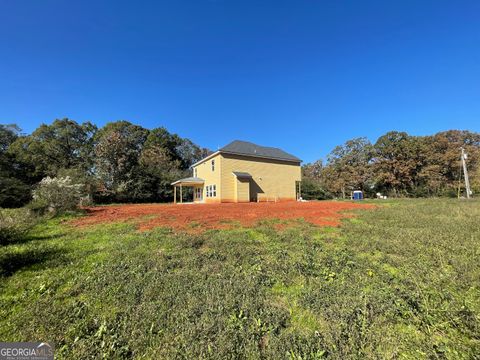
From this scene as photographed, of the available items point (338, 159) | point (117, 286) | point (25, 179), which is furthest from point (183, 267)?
point (338, 159)

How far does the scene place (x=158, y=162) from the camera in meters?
39.8

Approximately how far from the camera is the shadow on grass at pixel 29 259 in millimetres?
4730

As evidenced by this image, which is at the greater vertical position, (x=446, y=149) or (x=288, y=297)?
(x=446, y=149)

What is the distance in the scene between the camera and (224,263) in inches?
187

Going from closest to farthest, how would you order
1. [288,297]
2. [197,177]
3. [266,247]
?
[288,297], [266,247], [197,177]

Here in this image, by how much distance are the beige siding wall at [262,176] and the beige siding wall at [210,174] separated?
0.33 metres

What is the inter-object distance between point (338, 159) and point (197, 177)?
106 ft

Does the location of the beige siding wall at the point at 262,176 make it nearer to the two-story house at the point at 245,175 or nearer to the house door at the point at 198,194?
the two-story house at the point at 245,175

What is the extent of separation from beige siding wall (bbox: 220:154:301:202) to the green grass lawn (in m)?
19.1

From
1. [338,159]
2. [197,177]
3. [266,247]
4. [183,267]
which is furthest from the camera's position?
[338,159]

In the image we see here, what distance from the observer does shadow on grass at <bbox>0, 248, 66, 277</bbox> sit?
4.73m

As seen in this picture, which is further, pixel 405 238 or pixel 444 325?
pixel 405 238

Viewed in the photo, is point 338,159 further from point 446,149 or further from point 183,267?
point 183,267

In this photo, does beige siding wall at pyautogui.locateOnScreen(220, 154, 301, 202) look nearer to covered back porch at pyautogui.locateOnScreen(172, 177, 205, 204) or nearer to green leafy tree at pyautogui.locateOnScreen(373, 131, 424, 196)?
covered back porch at pyautogui.locateOnScreen(172, 177, 205, 204)
